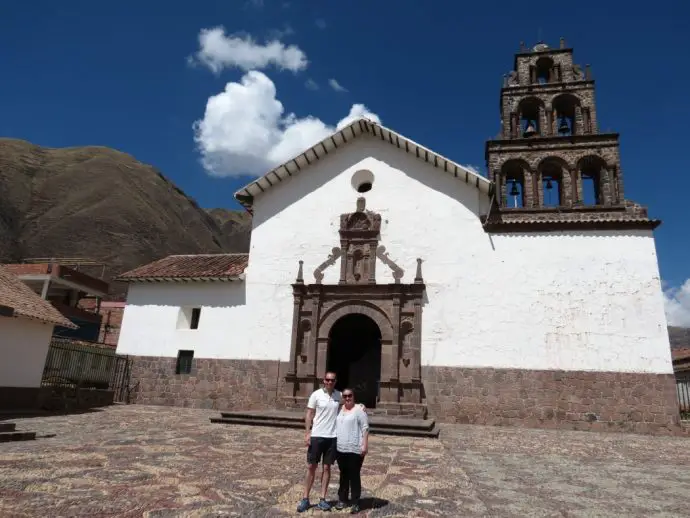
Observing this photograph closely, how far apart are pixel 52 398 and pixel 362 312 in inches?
357

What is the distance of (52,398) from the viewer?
515 inches

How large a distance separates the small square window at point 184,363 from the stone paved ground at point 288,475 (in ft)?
17.6

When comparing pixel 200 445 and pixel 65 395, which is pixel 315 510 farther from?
pixel 65 395

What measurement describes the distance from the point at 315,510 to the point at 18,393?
11.1 metres

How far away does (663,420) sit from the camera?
1236cm

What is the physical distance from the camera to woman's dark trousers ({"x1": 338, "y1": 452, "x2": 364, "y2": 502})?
15.2 ft

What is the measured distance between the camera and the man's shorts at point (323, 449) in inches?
189

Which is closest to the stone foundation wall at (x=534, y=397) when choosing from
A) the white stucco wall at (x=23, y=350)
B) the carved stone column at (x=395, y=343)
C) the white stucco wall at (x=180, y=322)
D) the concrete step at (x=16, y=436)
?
the carved stone column at (x=395, y=343)

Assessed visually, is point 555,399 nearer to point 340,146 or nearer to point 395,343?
point 395,343

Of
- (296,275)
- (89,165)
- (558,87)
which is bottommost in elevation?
(296,275)

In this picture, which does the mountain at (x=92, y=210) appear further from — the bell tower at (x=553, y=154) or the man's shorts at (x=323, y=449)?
the man's shorts at (x=323, y=449)

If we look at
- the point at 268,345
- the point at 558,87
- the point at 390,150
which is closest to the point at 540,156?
the point at 558,87

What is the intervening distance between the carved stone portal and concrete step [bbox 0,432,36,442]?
7.31 meters

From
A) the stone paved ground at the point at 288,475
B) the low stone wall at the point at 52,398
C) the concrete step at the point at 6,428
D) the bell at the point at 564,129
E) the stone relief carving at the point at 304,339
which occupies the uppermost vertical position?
the bell at the point at 564,129
